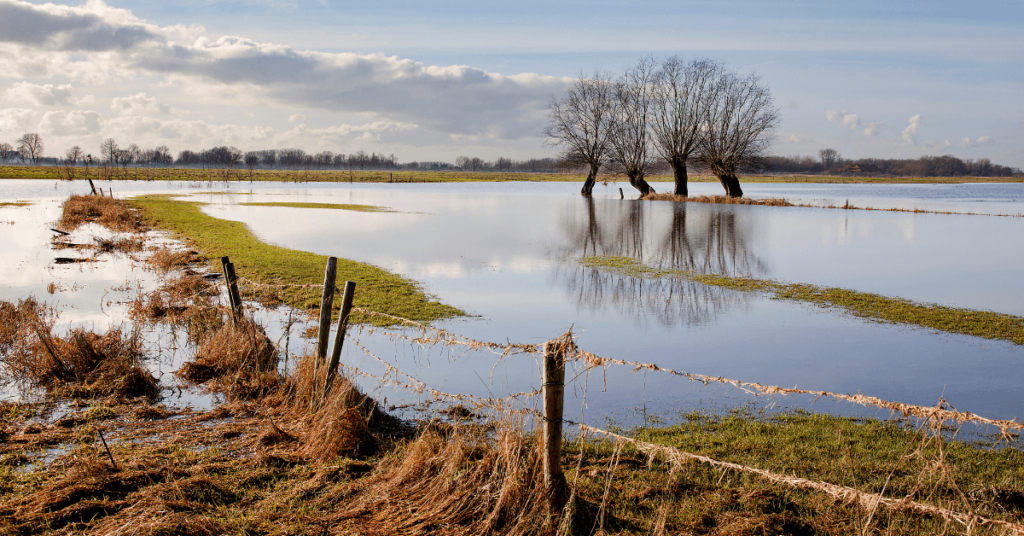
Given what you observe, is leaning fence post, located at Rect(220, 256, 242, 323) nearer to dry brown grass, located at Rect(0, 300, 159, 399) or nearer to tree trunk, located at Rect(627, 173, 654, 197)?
dry brown grass, located at Rect(0, 300, 159, 399)

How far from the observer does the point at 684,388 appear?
942 cm

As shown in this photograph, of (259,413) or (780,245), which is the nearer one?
(259,413)

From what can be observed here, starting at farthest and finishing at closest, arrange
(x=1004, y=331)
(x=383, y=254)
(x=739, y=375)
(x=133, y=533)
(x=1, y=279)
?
1. (x=383, y=254)
2. (x=1, y=279)
3. (x=1004, y=331)
4. (x=739, y=375)
5. (x=133, y=533)

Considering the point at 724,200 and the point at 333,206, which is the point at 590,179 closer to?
the point at 724,200

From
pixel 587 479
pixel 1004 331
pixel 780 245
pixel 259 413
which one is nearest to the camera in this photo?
pixel 587 479

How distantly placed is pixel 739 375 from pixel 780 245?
1952cm

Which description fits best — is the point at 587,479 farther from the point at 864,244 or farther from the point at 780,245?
the point at 864,244

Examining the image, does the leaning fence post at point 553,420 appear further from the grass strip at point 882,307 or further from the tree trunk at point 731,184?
the tree trunk at point 731,184

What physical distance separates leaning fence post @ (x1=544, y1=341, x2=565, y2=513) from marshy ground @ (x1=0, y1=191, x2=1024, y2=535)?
0.40ft

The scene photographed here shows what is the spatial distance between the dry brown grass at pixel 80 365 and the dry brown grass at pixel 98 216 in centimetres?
2393

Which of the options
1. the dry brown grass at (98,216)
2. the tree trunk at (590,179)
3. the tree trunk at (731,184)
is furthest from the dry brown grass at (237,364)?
the tree trunk at (590,179)

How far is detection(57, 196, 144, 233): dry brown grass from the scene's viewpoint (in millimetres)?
32188

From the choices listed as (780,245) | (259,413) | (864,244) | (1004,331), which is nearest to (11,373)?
(259,413)

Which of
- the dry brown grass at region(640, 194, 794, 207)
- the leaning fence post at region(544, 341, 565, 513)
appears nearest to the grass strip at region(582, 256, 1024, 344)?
the leaning fence post at region(544, 341, 565, 513)
